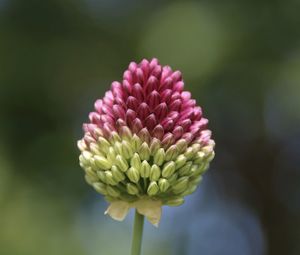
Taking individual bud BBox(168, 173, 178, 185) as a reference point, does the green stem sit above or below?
below

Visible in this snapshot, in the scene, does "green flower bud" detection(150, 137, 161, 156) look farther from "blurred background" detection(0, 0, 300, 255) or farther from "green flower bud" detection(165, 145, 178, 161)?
"blurred background" detection(0, 0, 300, 255)

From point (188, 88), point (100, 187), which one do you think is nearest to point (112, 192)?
point (100, 187)

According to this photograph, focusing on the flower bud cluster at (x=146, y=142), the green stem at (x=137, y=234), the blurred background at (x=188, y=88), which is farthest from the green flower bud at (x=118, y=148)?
the blurred background at (x=188, y=88)

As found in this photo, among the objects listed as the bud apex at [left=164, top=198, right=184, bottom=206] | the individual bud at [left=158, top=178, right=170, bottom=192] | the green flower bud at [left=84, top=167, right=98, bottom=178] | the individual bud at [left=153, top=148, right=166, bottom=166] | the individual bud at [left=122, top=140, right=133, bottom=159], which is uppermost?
the individual bud at [left=122, top=140, right=133, bottom=159]

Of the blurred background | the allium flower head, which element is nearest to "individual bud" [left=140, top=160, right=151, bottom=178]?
the allium flower head

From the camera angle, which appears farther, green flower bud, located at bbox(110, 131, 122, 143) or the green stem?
green flower bud, located at bbox(110, 131, 122, 143)

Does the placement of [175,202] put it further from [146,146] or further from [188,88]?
[188,88]
